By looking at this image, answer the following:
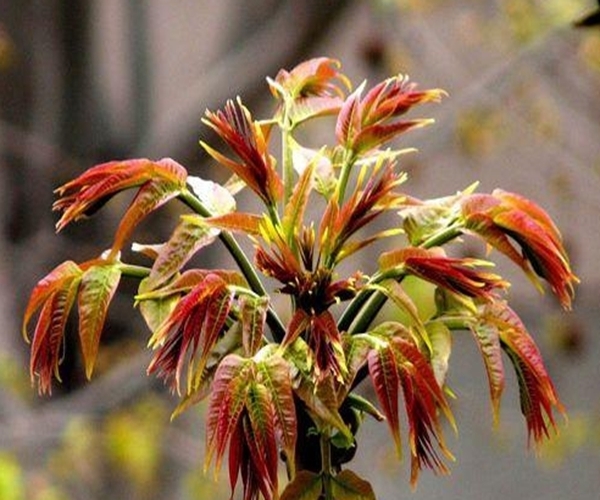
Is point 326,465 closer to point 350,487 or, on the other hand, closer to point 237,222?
point 350,487

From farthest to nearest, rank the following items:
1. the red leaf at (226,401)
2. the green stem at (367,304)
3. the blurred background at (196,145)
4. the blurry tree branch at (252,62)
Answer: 1. the blurred background at (196,145)
2. the blurry tree branch at (252,62)
3. the green stem at (367,304)
4. the red leaf at (226,401)

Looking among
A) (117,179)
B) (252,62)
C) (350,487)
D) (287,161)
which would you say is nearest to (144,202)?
(117,179)

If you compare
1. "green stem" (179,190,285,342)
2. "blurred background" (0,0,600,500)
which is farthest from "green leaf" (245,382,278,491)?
"blurred background" (0,0,600,500)

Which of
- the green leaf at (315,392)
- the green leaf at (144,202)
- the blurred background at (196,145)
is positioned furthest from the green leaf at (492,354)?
the blurred background at (196,145)

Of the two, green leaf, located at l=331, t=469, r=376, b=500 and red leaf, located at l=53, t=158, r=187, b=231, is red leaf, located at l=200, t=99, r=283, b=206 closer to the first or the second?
red leaf, located at l=53, t=158, r=187, b=231

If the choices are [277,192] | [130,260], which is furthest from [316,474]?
[130,260]

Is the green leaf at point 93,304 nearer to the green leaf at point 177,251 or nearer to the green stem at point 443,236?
the green leaf at point 177,251
